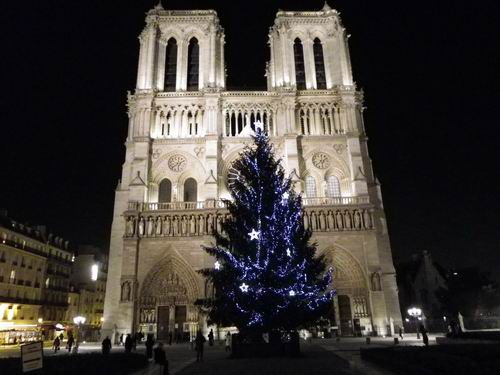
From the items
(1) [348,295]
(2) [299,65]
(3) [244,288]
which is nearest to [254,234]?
(3) [244,288]

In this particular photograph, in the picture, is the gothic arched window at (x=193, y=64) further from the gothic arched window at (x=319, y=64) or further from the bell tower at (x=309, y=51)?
the gothic arched window at (x=319, y=64)

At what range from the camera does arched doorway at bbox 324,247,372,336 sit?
28641 millimetres

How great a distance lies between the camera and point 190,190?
33.0 m

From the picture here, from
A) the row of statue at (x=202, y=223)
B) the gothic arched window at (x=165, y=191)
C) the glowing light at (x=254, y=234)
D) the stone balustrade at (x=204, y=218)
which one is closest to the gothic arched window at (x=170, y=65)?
the gothic arched window at (x=165, y=191)

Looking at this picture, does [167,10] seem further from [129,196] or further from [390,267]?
[390,267]

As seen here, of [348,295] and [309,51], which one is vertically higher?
[309,51]

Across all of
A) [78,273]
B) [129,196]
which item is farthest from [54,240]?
[129,196]

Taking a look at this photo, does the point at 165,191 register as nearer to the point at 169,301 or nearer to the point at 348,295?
the point at 169,301

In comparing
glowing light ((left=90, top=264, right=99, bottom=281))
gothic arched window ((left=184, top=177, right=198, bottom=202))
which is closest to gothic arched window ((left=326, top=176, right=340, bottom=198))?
gothic arched window ((left=184, top=177, right=198, bottom=202))

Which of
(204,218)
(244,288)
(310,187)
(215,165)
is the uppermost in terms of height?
(215,165)

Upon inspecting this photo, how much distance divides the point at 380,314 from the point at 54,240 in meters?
36.9

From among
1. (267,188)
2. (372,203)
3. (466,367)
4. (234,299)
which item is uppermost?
(372,203)

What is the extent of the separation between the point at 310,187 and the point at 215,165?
26.1 feet

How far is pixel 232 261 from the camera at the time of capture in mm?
15711
